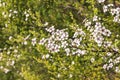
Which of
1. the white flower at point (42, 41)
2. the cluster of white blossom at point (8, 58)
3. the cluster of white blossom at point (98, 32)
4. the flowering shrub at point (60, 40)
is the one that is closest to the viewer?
the cluster of white blossom at point (98, 32)

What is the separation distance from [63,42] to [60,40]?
6cm

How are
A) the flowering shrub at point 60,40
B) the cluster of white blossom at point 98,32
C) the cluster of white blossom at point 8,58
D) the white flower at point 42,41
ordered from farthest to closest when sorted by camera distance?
the cluster of white blossom at point 8,58 → the white flower at point 42,41 → the flowering shrub at point 60,40 → the cluster of white blossom at point 98,32

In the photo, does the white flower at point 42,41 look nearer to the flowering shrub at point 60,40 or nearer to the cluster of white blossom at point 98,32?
the flowering shrub at point 60,40

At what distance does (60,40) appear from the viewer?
15.0 feet

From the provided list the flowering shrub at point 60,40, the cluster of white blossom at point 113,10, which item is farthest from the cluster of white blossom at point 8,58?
the cluster of white blossom at point 113,10

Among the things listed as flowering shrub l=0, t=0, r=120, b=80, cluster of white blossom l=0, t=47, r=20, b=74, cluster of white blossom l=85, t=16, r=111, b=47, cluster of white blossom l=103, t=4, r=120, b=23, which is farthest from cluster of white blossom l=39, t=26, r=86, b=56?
cluster of white blossom l=0, t=47, r=20, b=74

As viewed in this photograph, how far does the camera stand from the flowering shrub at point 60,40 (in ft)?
14.3

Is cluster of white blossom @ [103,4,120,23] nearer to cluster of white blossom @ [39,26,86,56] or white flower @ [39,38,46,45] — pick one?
cluster of white blossom @ [39,26,86,56]

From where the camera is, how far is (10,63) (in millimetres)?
5176

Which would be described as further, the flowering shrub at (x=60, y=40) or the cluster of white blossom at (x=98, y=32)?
the flowering shrub at (x=60, y=40)

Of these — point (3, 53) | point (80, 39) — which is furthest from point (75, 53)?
point (3, 53)

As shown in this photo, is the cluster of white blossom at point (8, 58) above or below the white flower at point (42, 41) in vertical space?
above

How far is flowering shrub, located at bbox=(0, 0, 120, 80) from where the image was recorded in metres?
4.36

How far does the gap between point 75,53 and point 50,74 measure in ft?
2.02
